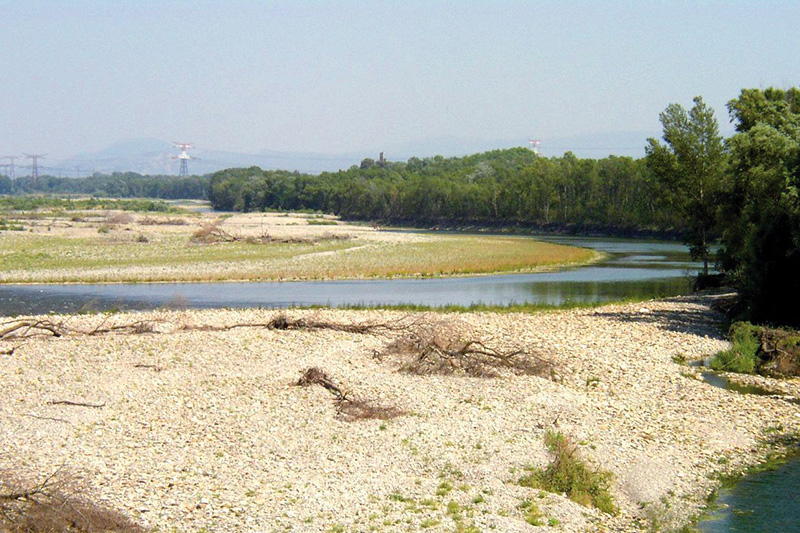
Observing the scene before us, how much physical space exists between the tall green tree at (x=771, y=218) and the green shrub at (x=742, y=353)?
139 inches

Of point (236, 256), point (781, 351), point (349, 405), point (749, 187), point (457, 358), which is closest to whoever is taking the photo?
point (349, 405)

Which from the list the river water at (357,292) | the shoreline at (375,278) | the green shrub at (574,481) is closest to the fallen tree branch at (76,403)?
the green shrub at (574,481)

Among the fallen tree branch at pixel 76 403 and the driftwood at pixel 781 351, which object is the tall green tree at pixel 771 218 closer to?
the driftwood at pixel 781 351

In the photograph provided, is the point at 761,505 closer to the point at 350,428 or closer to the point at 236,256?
the point at 350,428

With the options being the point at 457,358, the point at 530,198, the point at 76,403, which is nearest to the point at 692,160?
the point at 457,358

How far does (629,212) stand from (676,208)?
65.2 metres

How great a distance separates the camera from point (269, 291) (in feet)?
140

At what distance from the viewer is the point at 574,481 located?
45.2 feet

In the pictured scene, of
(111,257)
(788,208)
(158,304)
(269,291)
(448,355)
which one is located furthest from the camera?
(111,257)

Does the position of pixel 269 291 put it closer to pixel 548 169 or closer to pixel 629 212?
pixel 629 212

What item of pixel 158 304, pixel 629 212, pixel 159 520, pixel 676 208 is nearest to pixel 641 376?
pixel 159 520

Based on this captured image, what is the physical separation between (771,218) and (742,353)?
7.52 m

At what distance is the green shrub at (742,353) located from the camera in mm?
23766

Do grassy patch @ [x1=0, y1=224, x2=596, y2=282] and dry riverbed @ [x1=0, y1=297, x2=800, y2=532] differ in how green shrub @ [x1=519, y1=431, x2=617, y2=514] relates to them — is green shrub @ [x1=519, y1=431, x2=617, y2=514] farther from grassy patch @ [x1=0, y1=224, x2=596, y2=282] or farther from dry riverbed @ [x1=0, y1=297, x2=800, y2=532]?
grassy patch @ [x1=0, y1=224, x2=596, y2=282]
